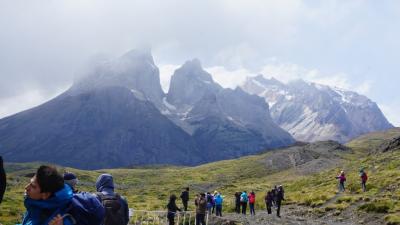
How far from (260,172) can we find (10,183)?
7714cm

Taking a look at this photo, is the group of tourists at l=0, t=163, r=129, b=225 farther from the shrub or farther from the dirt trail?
the shrub

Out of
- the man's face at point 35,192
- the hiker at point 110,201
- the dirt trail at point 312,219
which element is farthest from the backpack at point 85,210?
the dirt trail at point 312,219

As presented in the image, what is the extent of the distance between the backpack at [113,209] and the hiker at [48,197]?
122 inches

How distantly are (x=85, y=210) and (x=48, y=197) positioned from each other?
0.47 metres

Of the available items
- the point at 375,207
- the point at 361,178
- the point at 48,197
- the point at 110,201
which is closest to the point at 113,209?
the point at 110,201

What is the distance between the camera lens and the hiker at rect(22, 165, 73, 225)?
235 inches

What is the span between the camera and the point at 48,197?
6.05 metres

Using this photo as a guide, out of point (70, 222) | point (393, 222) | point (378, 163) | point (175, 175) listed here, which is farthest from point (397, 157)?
point (175, 175)

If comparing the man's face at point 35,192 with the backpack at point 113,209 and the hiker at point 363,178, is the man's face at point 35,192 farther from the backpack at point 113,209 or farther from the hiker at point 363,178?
the hiker at point 363,178

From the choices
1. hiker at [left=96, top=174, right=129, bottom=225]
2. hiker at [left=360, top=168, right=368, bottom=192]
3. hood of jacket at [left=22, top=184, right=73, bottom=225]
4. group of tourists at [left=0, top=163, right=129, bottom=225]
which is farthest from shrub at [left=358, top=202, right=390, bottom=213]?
hood of jacket at [left=22, top=184, right=73, bottom=225]

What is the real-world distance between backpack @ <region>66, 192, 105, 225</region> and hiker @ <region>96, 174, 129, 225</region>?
286cm

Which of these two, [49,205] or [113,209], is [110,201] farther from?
[49,205]

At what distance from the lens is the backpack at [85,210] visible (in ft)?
20.1

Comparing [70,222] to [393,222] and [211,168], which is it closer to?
[393,222]
